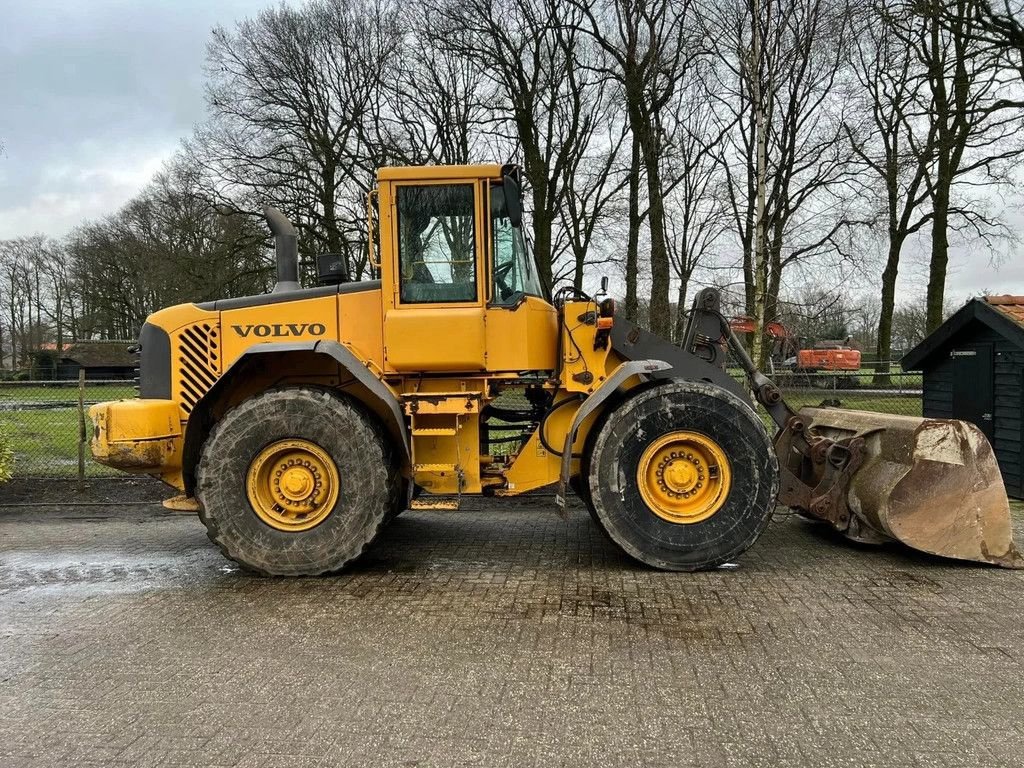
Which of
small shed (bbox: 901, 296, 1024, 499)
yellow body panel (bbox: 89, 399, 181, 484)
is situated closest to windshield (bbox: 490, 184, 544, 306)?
yellow body panel (bbox: 89, 399, 181, 484)

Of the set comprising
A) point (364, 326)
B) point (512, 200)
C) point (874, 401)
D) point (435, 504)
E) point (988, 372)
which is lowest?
point (435, 504)

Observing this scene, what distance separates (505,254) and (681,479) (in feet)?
6.89

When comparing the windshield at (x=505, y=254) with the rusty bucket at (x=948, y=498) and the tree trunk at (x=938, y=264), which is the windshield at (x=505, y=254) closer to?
the rusty bucket at (x=948, y=498)

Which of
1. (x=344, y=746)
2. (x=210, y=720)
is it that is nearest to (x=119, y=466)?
(x=210, y=720)

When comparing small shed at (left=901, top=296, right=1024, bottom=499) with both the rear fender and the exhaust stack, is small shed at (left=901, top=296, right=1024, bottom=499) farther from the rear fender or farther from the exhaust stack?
the exhaust stack

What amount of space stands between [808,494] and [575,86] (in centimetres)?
1732

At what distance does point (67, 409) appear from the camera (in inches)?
381

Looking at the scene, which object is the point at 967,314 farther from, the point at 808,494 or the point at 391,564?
the point at 391,564

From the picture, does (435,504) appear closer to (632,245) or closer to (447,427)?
(447,427)

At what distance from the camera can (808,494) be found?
554cm

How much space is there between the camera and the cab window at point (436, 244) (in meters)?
4.98

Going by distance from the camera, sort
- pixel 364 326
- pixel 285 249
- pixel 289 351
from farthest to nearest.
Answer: pixel 285 249
pixel 364 326
pixel 289 351

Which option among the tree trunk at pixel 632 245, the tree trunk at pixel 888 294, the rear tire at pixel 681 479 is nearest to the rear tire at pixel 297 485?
the rear tire at pixel 681 479

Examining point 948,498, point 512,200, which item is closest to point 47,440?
point 512,200
